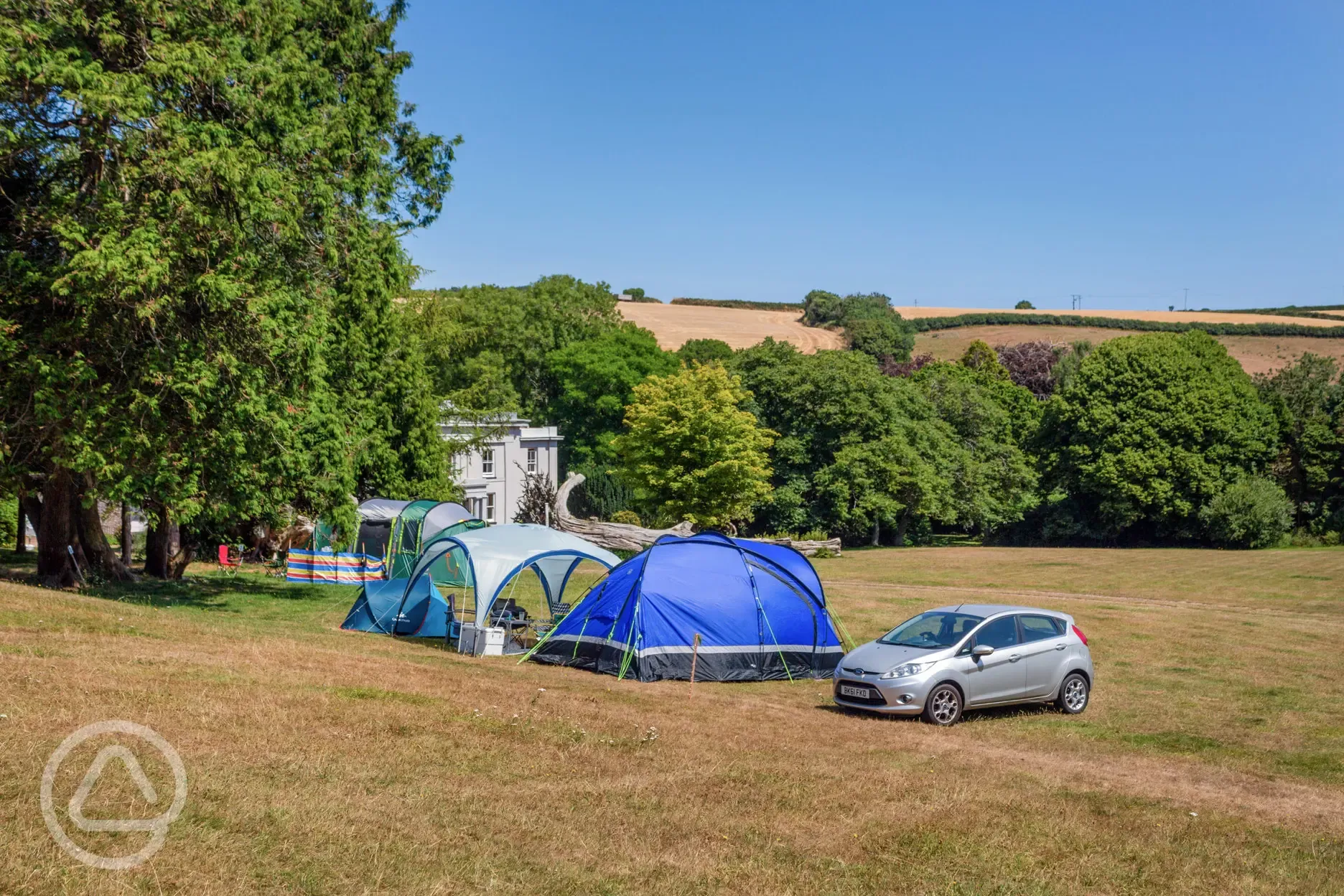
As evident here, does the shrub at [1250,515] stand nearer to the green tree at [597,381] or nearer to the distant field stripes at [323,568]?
the green tree at [597,381]

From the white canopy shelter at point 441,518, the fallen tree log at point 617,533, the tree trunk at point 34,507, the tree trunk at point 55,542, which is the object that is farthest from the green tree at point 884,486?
the tree trunk at point 55,542

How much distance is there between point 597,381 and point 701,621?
55113 millimetres

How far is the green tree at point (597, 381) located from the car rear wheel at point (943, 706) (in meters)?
55.8

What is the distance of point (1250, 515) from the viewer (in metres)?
52.8

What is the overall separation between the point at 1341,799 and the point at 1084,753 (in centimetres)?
287

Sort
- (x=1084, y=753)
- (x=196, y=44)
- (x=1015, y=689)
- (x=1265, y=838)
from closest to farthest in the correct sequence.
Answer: (x=1265, y=838), (x=1084, y=753), (x=1015, y=689), (x=196, y=44)

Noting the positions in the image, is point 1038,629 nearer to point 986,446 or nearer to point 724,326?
point 986,446

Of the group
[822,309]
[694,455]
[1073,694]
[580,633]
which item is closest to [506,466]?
[694,455]

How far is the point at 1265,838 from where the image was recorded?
9.93m

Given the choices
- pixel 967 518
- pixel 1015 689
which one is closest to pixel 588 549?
pixel 1015 689

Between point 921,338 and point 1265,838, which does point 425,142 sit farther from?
point 921,338

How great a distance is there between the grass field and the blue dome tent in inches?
23.7

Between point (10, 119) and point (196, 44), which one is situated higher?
point (196, 44)

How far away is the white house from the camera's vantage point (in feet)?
199
